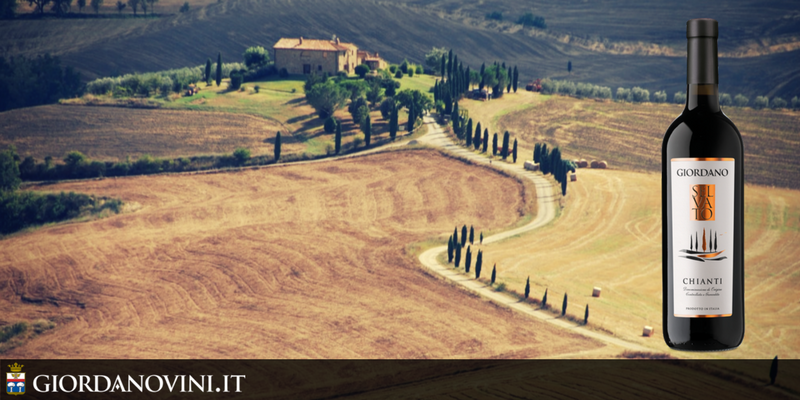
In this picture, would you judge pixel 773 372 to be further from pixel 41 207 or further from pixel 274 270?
pixel 41 207

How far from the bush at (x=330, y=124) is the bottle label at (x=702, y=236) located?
10954 centimetres

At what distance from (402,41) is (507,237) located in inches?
3685

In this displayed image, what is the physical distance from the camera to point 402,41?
17375 cm

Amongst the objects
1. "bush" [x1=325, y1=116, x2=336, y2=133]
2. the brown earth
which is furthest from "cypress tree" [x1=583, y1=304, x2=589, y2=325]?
"bush" [x1=325, y1=116, x2=336, y2=133]

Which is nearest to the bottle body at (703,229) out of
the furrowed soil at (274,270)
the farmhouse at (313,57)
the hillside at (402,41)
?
the furrowed soil at (274,270)

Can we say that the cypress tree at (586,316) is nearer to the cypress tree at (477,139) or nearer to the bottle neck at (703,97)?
the cypress tree at (477,139)

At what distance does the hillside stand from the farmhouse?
31835 mm

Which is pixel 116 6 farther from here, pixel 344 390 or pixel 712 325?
pixel 712 325

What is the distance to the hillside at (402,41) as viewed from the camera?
163 metres

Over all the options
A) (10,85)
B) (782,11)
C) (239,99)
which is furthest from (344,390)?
(782,11)

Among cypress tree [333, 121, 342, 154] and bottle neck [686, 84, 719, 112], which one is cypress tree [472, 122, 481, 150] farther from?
bottle neck [686, 84, 719, 112]

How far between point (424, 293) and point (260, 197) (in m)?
34.4

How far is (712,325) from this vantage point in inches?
370

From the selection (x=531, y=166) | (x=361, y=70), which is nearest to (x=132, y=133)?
(x=361, y=70)
